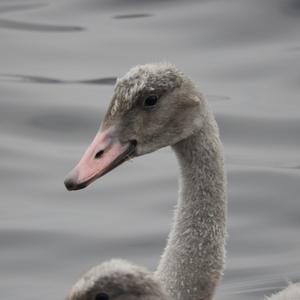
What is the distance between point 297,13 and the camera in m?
17.8

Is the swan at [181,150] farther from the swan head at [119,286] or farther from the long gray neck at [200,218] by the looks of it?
the swan head at [119,286]

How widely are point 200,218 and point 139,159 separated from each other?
511 centimetres

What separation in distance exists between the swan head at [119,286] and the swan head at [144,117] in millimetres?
1220

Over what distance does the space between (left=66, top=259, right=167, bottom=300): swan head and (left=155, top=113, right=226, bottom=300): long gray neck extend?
1489mm

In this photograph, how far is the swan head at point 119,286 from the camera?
26.6 feet

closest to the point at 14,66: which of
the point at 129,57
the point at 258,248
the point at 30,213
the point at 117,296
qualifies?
the point at 129,57

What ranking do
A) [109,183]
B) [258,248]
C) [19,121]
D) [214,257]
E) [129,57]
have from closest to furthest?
[214,257] < [258,248] < [109,183] < [19,121] < [129,57]

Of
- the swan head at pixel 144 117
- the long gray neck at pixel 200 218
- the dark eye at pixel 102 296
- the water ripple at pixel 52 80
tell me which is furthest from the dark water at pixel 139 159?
the dark eye at pixel 102 296

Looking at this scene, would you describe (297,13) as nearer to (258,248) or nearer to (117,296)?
(258,248)

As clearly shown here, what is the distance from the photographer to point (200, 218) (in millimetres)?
9781

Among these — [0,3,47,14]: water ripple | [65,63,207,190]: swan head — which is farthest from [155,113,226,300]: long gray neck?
[0,3,47,14]: water ripple

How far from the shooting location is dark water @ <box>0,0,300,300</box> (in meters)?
12.9

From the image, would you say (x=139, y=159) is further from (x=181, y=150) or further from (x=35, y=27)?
(x=181, y=150)

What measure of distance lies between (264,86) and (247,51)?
96cm
